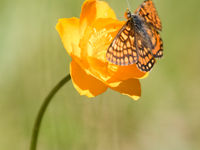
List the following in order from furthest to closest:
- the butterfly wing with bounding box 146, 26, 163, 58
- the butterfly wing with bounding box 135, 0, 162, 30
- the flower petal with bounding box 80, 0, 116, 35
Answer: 1. the flower petal with bounding box 80, 0, 116, 35
2. the butterfly wing with bounding box 135, 0, 162, 30
3. the butterfly wing with bounding box 146, 26, 163, 58

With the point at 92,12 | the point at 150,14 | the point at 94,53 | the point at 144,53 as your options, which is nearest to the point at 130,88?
the point at 144,53

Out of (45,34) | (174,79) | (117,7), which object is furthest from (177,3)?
(45,34)

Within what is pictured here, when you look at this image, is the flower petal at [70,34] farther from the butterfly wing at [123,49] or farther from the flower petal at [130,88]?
the flower petal at [130,88]

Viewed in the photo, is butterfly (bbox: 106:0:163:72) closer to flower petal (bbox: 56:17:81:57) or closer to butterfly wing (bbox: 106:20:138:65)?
butterfly wing (bbox: 106:20:138:65)

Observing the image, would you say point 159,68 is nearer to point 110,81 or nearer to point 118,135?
point 118,135

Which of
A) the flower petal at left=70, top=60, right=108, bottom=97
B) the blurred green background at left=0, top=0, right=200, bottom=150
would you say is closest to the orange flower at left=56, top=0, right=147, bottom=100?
the flower petal at left=70, top=60, right=108, bottom=97

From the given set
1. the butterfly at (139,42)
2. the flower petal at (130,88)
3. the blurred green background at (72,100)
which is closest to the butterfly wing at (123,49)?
the butterfly at (139,42)
